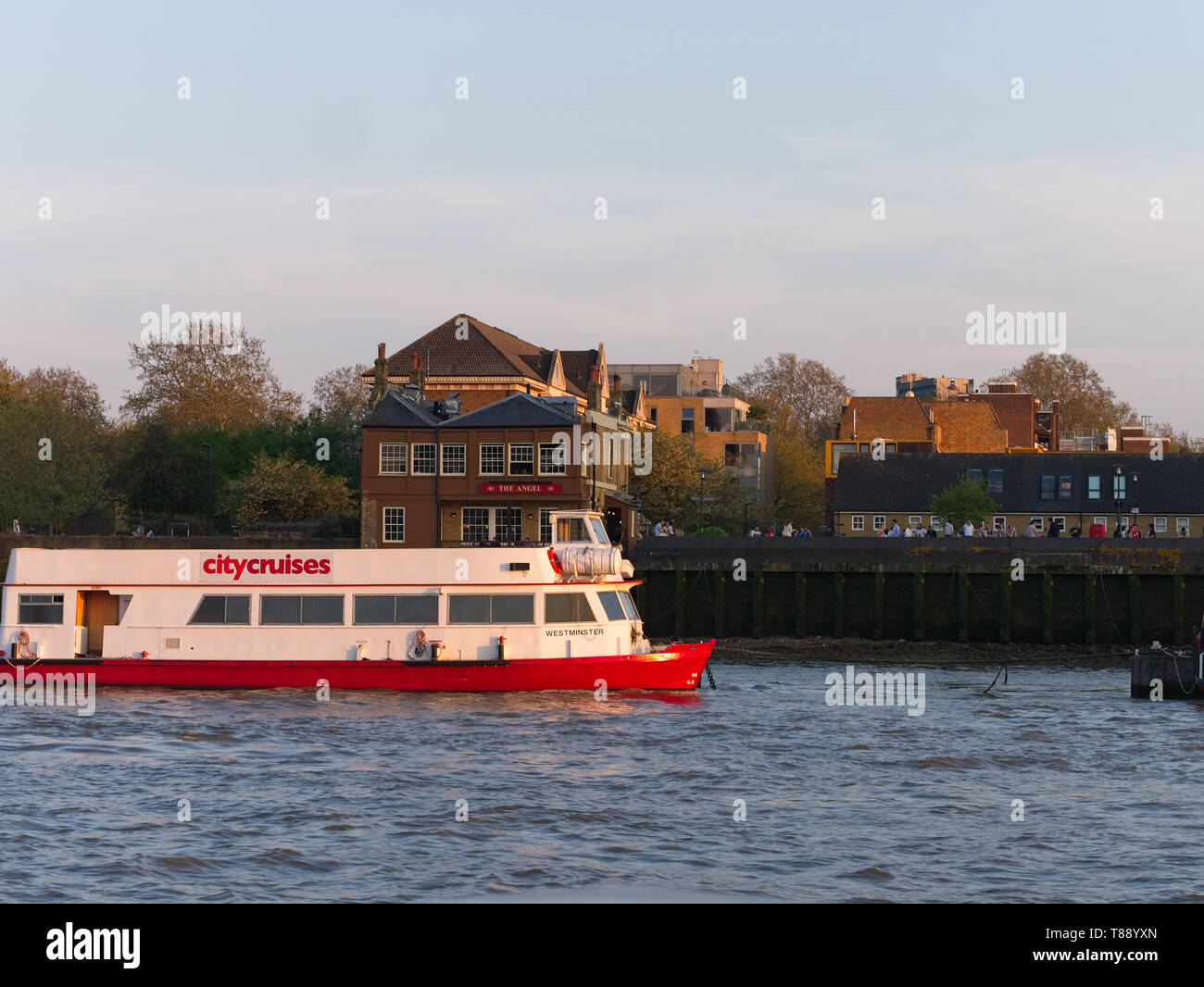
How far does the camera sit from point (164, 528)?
7512 centimetres

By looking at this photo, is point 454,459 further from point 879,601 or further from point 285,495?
point 879,601

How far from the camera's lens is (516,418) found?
6719 centimetres

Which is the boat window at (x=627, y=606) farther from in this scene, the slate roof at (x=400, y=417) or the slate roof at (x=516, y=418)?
the slate roof at (x=400, y=417)

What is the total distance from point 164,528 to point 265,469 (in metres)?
5.71

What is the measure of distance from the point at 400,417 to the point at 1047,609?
28.4 meters

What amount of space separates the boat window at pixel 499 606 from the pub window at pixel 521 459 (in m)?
33.0

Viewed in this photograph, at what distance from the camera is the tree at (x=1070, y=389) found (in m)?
127

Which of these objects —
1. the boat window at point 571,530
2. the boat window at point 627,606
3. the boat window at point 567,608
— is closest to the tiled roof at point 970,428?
the boat window at point 571,530

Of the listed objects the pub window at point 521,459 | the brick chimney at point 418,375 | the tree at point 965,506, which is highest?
the brick chimney at point 418,375

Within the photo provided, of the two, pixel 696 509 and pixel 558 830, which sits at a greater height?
pixel 696 509

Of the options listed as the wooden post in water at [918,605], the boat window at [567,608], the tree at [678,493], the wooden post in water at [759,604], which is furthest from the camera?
the tree at [678,493]

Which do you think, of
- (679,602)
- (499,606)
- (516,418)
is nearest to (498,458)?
(516,418)
